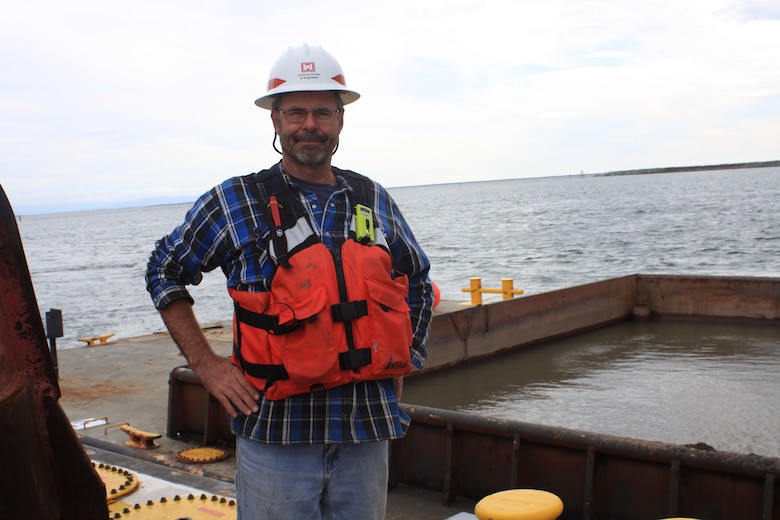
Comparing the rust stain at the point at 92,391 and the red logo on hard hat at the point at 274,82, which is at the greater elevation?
the red logo on hard hat at the point at 274,82

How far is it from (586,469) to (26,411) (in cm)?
449

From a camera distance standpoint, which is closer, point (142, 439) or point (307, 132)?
point (307, 132)

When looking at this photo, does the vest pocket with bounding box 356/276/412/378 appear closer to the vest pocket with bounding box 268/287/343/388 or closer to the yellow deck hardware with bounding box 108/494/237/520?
the vest pocket with bounding box 268/287/343/388

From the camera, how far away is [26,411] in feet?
6.66

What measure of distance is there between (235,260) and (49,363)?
69cm

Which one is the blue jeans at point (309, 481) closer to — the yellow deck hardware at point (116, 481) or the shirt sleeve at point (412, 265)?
the shirt sleeve at point (412, 265)

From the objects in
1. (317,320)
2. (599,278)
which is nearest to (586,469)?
(317,320)

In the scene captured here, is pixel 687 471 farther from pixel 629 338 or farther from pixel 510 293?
pixel 629 338

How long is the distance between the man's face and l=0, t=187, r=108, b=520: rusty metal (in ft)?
3.04

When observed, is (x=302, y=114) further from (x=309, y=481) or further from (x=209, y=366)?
(x=309, y=481)

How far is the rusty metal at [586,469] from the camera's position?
16.8 feet

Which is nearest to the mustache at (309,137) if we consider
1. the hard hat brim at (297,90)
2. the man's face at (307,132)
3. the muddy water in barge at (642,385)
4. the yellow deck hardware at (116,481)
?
the man's face at (307,132)

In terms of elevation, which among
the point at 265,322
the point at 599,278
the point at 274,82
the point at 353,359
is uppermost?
the point at 274,82

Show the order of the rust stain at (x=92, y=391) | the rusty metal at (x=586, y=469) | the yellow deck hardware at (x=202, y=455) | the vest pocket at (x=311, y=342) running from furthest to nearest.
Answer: the rust stain at (x=92, y=391) < the yellow deck hardware at (x=202, y=455) < the rusty metal at (x=586, y=469) < the vest pocket at (x=311, y=342)
